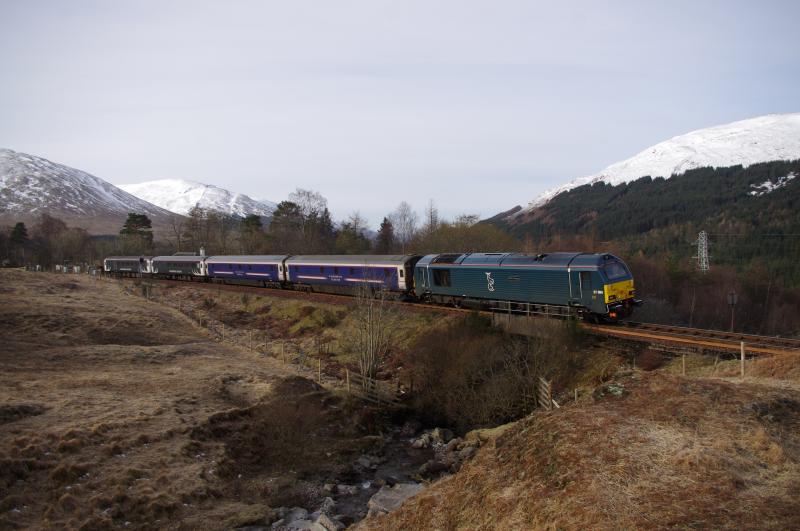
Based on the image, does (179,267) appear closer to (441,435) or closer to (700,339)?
(441,435)

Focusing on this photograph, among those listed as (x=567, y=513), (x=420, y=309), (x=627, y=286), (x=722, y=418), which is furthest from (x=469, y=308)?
(x=567, y=513)

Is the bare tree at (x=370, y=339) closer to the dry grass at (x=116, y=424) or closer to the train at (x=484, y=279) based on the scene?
the dry grass at (x=116, y=424)

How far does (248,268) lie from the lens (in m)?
49.3

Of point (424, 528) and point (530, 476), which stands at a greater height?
point (530, 476)

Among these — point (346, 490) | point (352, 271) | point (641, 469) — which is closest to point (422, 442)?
point (346, 490)

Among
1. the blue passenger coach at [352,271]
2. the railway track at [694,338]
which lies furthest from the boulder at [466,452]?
the blue passenger coach at [352,271]

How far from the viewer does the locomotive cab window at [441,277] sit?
29.7 m

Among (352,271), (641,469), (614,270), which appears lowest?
(641,469)

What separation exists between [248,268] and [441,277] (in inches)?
1040

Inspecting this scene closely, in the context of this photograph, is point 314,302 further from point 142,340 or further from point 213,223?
point 213,223

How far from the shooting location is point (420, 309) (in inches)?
1188

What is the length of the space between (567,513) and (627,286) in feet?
57.6

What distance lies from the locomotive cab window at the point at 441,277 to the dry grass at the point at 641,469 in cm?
1777

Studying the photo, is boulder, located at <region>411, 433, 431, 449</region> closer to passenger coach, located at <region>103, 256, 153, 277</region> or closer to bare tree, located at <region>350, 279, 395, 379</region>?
bare tree, located at <region>350, 279, 395, 379</region>
